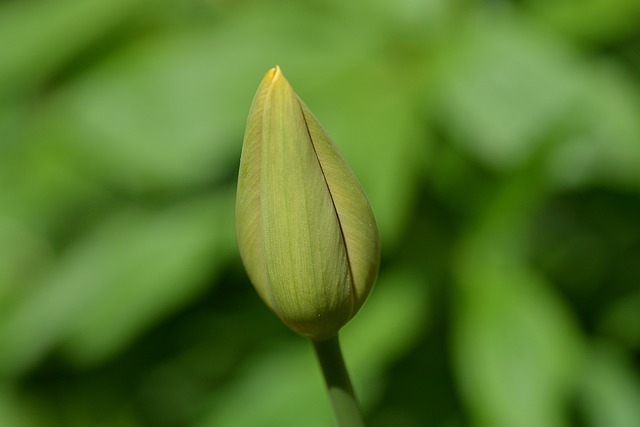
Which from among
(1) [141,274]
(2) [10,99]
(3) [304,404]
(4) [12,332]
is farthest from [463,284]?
(2) [10,99]

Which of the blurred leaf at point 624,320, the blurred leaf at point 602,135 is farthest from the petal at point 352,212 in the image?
the blurred leaf at point 624,320

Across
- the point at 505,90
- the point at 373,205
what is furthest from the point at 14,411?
the point at 505,90

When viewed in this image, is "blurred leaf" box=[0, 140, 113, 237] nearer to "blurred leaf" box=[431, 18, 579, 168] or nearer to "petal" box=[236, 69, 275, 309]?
"blurred leaf" box=[431, 18, 579, 168]

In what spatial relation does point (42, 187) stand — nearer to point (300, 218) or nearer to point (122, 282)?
point (122, 282)

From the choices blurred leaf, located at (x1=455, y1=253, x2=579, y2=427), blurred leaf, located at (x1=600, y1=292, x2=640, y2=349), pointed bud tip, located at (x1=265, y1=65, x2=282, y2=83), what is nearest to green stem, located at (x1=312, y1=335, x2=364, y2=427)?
pointed bud tip, located at (x1=265, y1=65, x2=282, y2=83)

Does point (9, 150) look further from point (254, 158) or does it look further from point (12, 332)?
point (254, 158)

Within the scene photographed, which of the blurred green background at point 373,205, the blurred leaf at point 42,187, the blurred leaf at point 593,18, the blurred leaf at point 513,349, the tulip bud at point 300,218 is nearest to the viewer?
the tulip bud at point 300,218

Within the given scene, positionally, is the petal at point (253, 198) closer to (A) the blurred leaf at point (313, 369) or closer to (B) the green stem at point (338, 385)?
(B) the green stem at point (338, 385)
